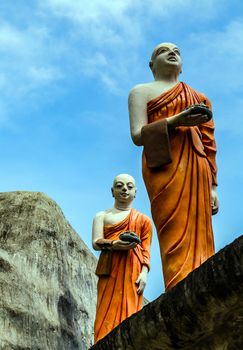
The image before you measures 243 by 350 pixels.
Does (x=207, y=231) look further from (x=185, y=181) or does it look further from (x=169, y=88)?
(x=169, y=88)

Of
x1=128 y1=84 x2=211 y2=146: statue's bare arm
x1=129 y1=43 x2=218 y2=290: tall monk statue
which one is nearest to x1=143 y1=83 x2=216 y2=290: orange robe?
x1=129 y1=43 x2=218 y2=290: tall monk statue

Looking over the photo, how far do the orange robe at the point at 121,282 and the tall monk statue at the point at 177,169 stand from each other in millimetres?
2660

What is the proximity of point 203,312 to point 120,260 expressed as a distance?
537 centimetres

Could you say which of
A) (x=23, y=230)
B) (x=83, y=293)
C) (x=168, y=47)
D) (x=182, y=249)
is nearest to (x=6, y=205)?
(x=23, y=230)

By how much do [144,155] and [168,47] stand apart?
130 centimetres

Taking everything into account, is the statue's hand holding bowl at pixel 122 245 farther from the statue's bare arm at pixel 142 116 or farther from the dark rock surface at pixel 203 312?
the dark rock surface at pixel 203 312

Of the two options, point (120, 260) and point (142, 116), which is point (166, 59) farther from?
point (120, 260)

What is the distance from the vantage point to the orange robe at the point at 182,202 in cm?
762

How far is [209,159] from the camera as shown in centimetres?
855

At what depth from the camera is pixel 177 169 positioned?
7996mm

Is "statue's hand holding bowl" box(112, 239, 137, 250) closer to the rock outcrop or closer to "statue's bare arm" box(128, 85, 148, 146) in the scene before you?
"statue's bare arm" box(128, 85, 148, 146)

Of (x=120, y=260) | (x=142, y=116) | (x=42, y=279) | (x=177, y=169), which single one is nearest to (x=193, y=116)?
(x=177, y=169)

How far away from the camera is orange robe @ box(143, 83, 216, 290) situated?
25.0 feet

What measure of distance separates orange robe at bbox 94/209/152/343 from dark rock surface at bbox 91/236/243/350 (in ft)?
14.4
